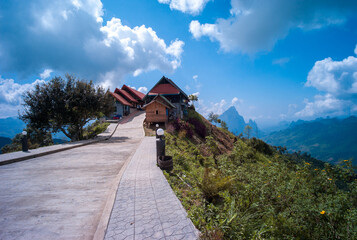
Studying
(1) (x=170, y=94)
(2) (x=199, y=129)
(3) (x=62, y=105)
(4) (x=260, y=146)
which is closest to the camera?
(3) (x=62, y=105)

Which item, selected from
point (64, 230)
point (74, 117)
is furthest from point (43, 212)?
point (74, 117)

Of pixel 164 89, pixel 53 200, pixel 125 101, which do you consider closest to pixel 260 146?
pixel 164 89

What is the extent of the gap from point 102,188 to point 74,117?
16821 millimetres

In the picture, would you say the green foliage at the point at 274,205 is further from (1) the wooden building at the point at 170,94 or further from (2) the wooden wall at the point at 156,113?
(1) the wooden building at the point at 170,94

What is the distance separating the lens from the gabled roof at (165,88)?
28.9m

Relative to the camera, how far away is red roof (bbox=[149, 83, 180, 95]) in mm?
28859

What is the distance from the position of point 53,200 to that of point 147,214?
2868mm

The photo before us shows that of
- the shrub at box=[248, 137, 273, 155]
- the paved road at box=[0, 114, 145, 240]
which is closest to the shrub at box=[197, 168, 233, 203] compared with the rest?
the paved road at box=[0, 114, 145, 240]

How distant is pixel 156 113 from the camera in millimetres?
23500

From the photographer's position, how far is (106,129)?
24.4m

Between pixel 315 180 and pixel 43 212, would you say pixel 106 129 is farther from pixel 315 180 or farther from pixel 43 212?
pixel 315 180

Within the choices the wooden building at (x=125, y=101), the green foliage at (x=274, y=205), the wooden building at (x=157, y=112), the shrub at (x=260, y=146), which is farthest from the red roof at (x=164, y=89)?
the green foliage at (x=274, y=205)

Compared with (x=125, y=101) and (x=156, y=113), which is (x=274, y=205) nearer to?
(x=156, y=113)

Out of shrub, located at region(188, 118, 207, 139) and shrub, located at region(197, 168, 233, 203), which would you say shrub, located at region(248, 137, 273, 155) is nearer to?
shrub, located at region(188, 118, 207, 139)
